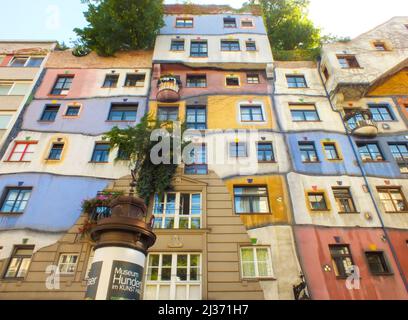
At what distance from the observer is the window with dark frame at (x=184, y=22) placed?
24.7m

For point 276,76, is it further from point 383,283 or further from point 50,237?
point 50,237

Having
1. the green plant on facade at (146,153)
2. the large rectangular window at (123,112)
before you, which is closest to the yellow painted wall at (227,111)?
the large rectangular window at (123,112)

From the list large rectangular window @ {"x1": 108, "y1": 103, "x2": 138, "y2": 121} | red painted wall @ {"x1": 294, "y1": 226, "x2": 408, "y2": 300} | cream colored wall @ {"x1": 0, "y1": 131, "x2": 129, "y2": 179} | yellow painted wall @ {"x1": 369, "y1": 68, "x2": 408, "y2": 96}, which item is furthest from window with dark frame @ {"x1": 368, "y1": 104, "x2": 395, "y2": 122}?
cream colored wall @ {"x1": 0, "y1": 131, "x2": 129, "y2": 179}

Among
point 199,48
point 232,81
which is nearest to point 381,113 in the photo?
point 232,81

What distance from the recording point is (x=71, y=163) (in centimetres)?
1634

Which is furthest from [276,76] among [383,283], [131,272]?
[131,272]

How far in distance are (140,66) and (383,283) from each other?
19.3 metres

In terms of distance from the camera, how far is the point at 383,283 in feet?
41.5

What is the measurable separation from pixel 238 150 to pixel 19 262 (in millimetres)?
11992

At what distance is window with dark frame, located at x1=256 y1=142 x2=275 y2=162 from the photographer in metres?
16.9

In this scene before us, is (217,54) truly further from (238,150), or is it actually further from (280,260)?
(280,260)

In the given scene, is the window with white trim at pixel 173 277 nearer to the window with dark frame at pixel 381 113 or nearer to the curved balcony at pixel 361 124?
the curved balcony at pixel 361 124

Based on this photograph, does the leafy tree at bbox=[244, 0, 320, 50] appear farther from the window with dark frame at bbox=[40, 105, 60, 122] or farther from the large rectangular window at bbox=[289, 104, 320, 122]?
the window with dark frame at bbox=[40, 105, 60, 122]

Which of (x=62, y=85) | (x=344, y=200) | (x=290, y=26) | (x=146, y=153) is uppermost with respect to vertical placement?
(x=290, y=26)
